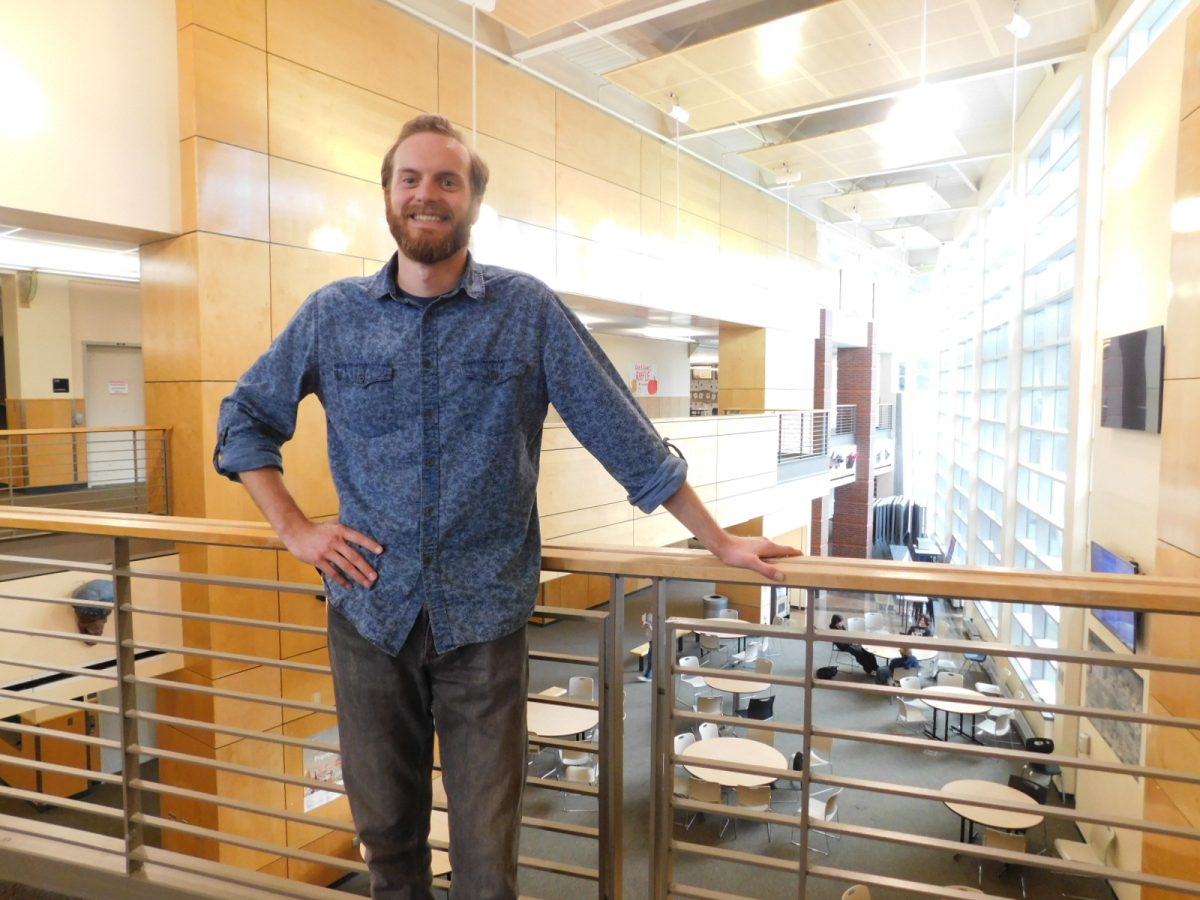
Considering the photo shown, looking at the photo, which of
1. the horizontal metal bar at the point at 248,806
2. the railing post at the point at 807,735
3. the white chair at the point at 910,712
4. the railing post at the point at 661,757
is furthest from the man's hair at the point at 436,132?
the white chair at the point at 910,712

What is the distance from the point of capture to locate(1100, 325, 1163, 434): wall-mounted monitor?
5109mm

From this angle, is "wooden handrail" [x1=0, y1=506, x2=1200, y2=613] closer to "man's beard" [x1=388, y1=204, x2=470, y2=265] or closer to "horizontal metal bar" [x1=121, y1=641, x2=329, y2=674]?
"horizontal metal bar" [x1=121, y1=641, x2=329, y2=674]

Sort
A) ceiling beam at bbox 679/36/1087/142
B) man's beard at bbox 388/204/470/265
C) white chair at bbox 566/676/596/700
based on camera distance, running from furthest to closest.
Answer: white chair at bbox 566/676/596/700, ceiling beam at bbox 679/36/1087/142, man's beard at bbox 388/204/470/265

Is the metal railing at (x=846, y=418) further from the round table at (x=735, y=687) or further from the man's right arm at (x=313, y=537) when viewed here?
the man's right arm at (x=313, y=537)

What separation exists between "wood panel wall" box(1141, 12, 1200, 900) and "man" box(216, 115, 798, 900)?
69.9 inches

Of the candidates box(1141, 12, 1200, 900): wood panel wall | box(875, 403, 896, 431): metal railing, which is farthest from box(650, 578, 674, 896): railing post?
box(875, 403, 896, 431): metal railing

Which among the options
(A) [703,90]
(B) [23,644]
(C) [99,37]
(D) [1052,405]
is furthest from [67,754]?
(D) [1052,405]

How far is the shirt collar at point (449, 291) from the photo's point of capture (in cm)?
125

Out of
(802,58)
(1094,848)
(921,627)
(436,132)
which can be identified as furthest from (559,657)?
(921,627)

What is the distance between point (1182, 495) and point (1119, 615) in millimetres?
4405

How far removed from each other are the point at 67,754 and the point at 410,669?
27.7 ft

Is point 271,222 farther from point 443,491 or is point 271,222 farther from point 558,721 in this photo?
point 558,721

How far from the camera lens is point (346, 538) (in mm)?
1269

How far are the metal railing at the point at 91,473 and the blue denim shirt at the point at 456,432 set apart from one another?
406cm
